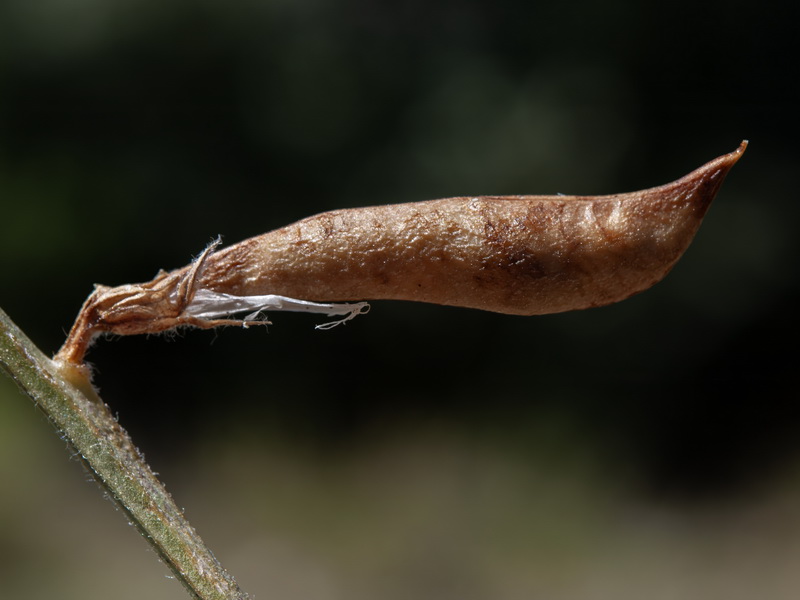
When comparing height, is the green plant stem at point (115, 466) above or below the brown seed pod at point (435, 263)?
below

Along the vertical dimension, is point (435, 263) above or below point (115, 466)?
above

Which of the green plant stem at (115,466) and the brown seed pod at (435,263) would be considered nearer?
the green plant stem at (115,466)

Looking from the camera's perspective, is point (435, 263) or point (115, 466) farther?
point (435, 263)

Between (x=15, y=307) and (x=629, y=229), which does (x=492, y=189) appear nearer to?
(x=15, y=307)

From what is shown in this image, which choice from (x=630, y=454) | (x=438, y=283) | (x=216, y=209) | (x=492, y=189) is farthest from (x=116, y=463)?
(x=630, y=454)

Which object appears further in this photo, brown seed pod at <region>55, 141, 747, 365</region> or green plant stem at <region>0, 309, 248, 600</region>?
brown seed pod at <region>55, 141, 747, 365</region>
